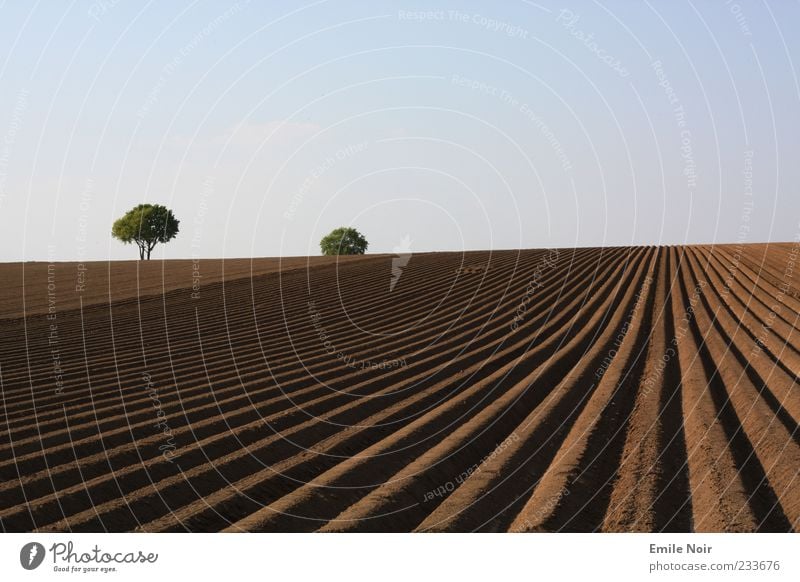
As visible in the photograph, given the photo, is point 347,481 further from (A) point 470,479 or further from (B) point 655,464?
(B) point 655,464

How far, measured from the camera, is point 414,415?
11.0m

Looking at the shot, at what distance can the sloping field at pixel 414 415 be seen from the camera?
757 cm

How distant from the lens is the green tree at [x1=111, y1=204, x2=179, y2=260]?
6581 centimetres

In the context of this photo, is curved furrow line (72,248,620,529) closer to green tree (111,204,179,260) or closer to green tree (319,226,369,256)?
green tree (111,204,179,260)

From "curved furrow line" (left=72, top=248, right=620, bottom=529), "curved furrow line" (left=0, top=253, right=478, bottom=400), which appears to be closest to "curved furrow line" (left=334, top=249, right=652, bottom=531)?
"curved furrow line" (left=72, top=248, right=620, bottom=529)

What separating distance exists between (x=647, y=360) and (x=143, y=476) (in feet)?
26.1

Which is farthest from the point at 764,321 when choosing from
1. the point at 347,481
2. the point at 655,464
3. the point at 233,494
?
the point at 233,494

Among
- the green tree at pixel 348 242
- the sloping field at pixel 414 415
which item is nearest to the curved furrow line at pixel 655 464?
the sloping field at pixel 414 415
